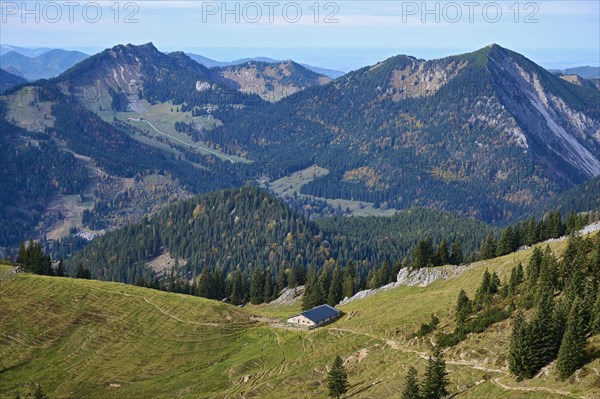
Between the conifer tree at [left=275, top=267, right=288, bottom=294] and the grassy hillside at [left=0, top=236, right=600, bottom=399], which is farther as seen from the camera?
the conifer tree at [left=275, top=267, right=288, bottom=294]

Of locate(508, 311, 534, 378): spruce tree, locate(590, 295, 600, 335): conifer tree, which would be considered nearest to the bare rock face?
locate(590, 295, 600, 335): conifer tree

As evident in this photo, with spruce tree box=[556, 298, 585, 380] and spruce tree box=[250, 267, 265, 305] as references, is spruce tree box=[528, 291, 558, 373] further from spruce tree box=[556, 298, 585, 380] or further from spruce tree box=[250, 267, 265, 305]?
spruce tree box=[250, 267, 265, 305]

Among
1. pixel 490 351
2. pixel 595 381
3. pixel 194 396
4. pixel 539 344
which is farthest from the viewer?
pixel 194 396

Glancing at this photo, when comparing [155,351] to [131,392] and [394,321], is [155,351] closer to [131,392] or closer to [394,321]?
[131,392]

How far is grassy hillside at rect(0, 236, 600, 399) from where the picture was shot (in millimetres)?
88688

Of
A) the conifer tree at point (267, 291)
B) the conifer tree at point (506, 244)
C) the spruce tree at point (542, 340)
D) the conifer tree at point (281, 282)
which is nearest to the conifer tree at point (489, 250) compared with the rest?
the conifer tree at point (506, 244)

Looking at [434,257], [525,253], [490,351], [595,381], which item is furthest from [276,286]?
[595,381]

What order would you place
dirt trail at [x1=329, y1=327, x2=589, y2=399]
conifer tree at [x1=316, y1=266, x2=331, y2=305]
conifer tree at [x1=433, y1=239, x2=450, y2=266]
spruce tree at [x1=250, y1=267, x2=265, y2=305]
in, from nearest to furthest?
dirt trail at [x1=329, y1=327, x2=589, y2=399] < conifer tree at [x1=433, y1=239, x2=450, y2=266] < conifer tree at [x1=316, y1=266, x2=331, y2=305] < spruce tree at [x1=250, y1=267, x2=265, y2=305]

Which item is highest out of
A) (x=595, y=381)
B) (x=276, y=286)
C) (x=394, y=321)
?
(x=595, y=381)

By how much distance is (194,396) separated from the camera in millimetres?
104750

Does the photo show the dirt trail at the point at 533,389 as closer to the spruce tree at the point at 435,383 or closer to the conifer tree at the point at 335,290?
the spruce tree at the point at 435,383

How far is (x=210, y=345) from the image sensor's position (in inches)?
4988

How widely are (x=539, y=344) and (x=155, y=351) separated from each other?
76544 mm

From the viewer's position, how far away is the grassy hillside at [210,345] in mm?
88688
